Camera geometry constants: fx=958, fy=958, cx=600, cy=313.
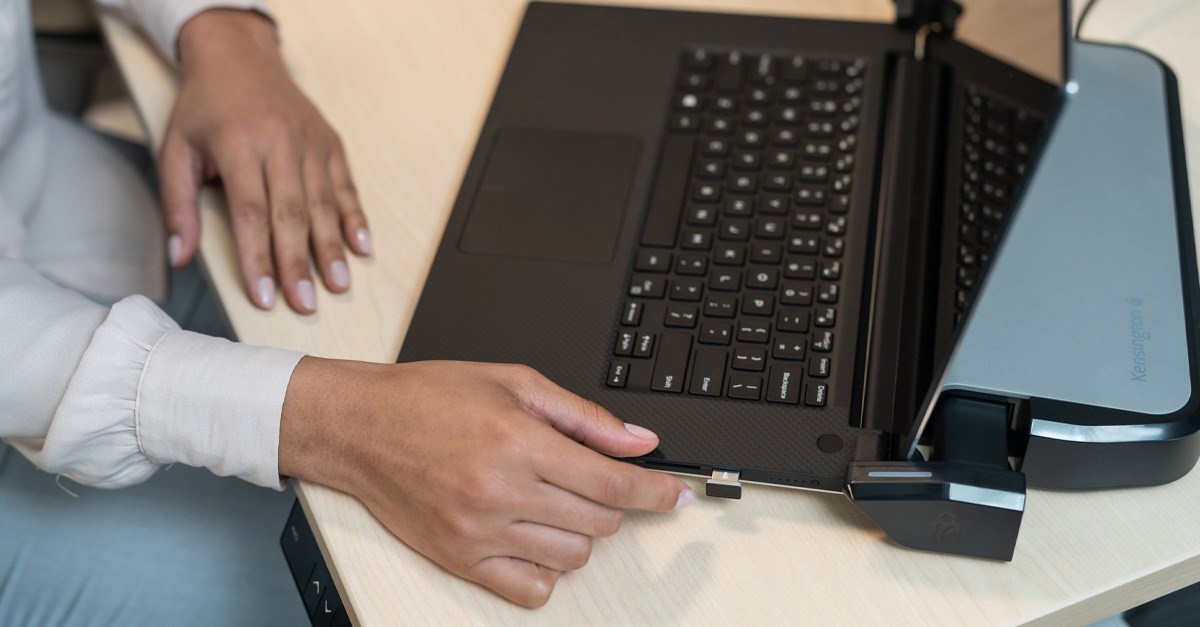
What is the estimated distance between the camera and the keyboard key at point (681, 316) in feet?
1.84

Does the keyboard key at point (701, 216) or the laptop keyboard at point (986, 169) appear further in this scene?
the keyboard key at point (701, 216)

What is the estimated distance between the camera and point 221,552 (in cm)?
68

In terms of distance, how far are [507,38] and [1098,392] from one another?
525mm

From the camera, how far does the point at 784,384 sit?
53 cm

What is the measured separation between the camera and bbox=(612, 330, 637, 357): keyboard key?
0.55 meters

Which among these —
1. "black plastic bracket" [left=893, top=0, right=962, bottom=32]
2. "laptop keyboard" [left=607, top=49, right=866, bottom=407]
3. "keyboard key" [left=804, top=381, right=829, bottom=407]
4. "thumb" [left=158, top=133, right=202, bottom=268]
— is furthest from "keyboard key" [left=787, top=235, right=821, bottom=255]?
"thumb" [left=158, top=133, right=202, bottom=268]

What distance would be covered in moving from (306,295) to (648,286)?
0.22m

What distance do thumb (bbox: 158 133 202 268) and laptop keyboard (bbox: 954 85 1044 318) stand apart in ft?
1.62

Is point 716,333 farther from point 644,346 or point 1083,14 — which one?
point 1083,14

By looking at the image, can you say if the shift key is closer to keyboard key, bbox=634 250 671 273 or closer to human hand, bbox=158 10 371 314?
keyboard key, bbox=634 250 671 273

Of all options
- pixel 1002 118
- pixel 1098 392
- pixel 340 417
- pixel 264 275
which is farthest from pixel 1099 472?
pixel 264 275

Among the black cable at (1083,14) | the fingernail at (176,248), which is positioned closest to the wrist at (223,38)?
the fingernail at (176,248)

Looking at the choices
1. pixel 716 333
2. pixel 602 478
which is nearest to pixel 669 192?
pixel 716 333

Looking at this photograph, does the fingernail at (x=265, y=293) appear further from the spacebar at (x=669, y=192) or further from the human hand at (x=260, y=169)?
the spacebar at (x=669, y=192)
